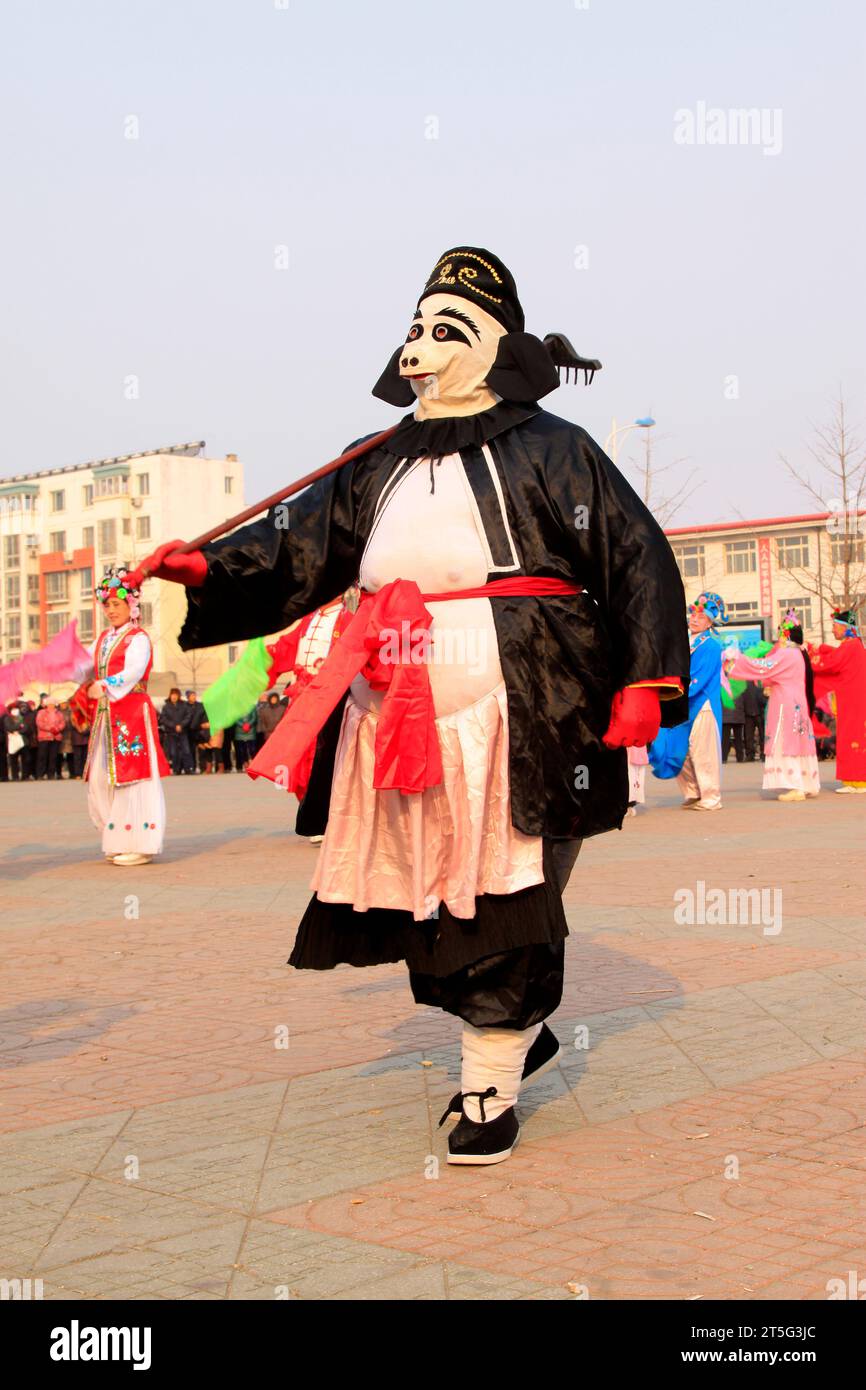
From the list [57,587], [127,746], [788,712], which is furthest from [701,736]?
[57,587]

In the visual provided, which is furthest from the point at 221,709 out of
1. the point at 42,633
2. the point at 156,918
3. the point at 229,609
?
the point at 42,633

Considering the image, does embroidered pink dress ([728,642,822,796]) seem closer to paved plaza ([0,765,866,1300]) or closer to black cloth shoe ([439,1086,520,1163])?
paved plaza ([0,765,866,1300])

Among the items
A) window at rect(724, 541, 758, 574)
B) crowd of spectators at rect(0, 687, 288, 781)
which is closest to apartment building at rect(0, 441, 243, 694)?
window at rect(724, 541, 758, 574)

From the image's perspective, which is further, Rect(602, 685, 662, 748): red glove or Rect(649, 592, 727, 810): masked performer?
Rect(649, 592, 727, 810): masked performer

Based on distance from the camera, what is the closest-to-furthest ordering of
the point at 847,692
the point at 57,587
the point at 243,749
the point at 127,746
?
the point at 127,746 < the point at 847,692 < the point at 243,749 < the point at 57,587

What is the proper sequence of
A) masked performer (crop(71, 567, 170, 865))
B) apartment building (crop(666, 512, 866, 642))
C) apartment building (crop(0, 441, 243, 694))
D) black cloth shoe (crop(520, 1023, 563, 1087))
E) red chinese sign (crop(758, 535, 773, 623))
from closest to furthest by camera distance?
1. black cloth shoe (crop(520, 1023, 563, 1087))
2. masked performer (crop(71, 567, 170, 865))
3. red chinese sign (crop(758, 535, 773, 623))
4. apartment building (crop(666, 512, 866, 642))
5. apartment building (crop(0, 441, 243, 694))

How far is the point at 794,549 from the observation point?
2298 inches

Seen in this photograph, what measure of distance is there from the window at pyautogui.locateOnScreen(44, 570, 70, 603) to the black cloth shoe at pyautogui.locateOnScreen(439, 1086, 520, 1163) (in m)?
91.0

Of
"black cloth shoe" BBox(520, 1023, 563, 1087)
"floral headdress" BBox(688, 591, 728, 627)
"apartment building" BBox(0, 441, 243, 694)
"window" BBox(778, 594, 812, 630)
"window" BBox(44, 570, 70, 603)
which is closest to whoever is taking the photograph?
"black cloth shoe" BBox(520, 1023, 563, 1087)

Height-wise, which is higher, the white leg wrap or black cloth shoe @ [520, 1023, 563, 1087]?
the white leg wrap

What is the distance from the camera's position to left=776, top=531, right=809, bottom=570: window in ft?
190

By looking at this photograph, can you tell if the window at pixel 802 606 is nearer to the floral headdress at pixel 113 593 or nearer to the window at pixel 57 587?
the window at pixel 57 587

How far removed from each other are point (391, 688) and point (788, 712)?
15.3 metres

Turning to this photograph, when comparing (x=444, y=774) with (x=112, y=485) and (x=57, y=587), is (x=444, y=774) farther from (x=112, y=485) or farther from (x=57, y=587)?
(x=57, y=587)
